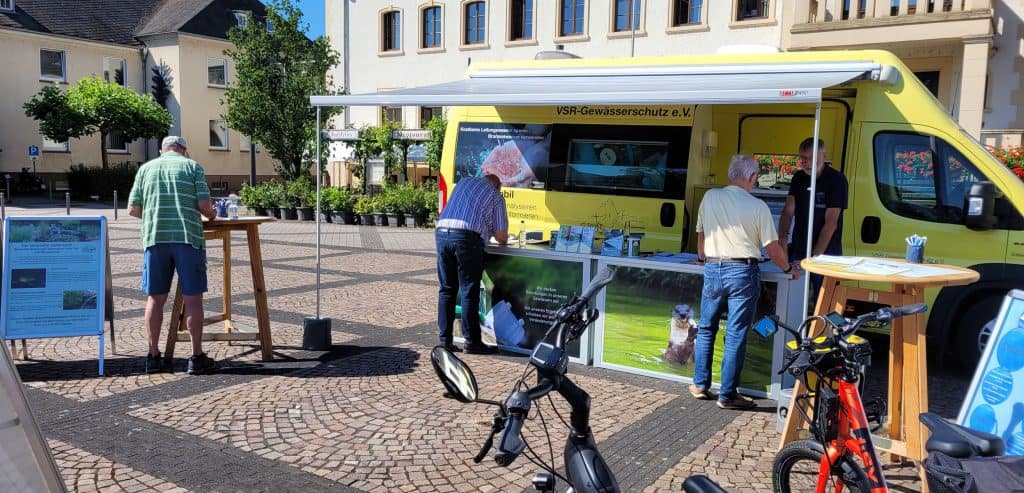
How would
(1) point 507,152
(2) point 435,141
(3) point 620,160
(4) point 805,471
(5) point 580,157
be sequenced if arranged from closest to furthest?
(4) point 805,471 → (3) point 620,160 → (5) point 580,157 → (1) point 507,152 → (2) point 435,141

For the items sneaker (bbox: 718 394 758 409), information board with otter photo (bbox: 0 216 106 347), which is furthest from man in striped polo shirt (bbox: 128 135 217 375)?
sneaker (bbox: 718 394 758 409)

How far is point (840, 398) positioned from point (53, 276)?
6.04m

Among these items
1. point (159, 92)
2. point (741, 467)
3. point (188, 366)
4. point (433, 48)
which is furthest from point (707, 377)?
point (159, 92)

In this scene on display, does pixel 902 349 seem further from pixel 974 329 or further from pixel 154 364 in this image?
pixel 154 364

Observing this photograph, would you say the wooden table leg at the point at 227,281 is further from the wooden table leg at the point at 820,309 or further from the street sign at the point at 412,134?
the street sign at the point at 412,134

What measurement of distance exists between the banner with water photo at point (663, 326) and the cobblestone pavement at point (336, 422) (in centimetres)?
20

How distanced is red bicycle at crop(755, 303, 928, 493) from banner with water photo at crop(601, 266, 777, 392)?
260cm

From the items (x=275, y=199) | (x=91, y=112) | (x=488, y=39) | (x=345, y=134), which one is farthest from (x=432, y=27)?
(x=91, y=112)

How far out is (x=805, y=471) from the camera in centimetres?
379

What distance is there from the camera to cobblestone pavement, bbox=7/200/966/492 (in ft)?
14.1

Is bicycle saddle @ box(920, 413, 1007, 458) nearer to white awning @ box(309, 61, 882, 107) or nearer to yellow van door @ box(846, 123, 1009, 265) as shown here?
white awning @ box(309, 61, 882, 107)

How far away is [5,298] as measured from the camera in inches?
244

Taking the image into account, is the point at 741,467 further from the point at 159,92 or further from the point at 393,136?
the point at 159,92

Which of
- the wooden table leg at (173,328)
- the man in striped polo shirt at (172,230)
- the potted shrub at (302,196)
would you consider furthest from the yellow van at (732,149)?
the potted shrub at (302,196)
